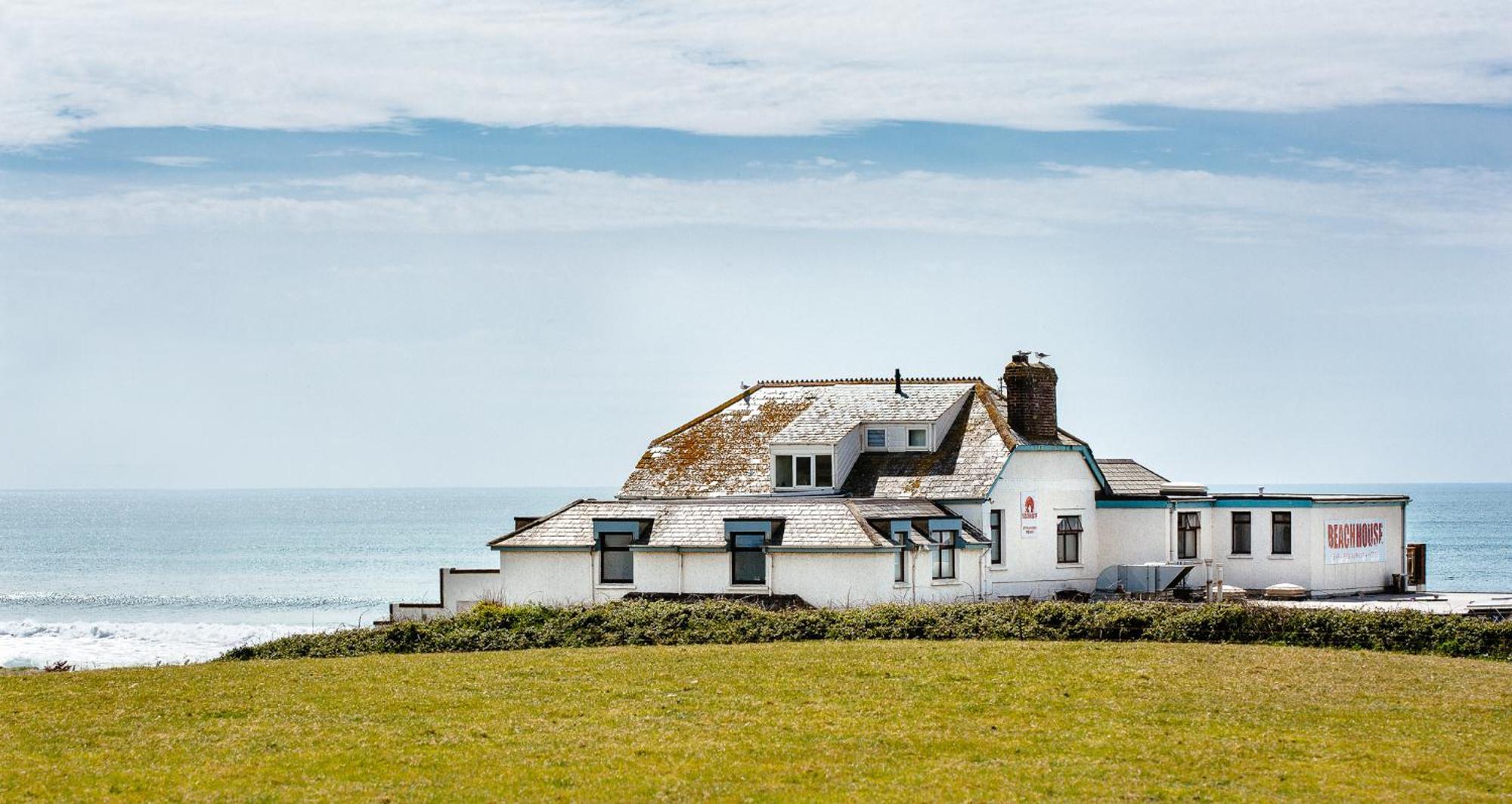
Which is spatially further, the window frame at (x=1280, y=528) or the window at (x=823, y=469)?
the window at (x=823, y=469)

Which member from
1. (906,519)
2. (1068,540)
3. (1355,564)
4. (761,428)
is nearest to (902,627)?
(906,519)

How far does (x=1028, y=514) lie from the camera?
2032 inches

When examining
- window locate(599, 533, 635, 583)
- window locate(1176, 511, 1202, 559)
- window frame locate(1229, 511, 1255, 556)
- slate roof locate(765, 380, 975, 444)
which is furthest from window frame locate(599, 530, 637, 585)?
window frame locate(1229, 511, 1255, 556)

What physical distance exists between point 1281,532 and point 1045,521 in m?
7.70

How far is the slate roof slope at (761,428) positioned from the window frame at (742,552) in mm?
8604

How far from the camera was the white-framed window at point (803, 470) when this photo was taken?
54281 mm

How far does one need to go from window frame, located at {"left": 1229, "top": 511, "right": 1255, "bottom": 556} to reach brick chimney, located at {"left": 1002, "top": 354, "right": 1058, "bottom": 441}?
6.25 meters

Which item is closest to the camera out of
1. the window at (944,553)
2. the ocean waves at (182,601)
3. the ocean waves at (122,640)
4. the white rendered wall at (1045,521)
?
the window at (944,553)

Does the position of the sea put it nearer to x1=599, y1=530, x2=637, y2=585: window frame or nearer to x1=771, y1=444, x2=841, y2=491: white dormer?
x1=599, y1=530, x2=637, y2=585: window frame

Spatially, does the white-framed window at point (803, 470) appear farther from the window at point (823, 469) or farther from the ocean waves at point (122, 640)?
the ocean waves at point (122, 640)

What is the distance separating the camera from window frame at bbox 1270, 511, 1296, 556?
52875mm

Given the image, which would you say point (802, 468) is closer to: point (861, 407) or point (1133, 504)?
point (861, 407)

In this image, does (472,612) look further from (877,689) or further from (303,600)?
(303,600)

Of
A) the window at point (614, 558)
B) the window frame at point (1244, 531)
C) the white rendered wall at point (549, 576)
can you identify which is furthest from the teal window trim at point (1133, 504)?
the white rendered wall at point (549, 576)
